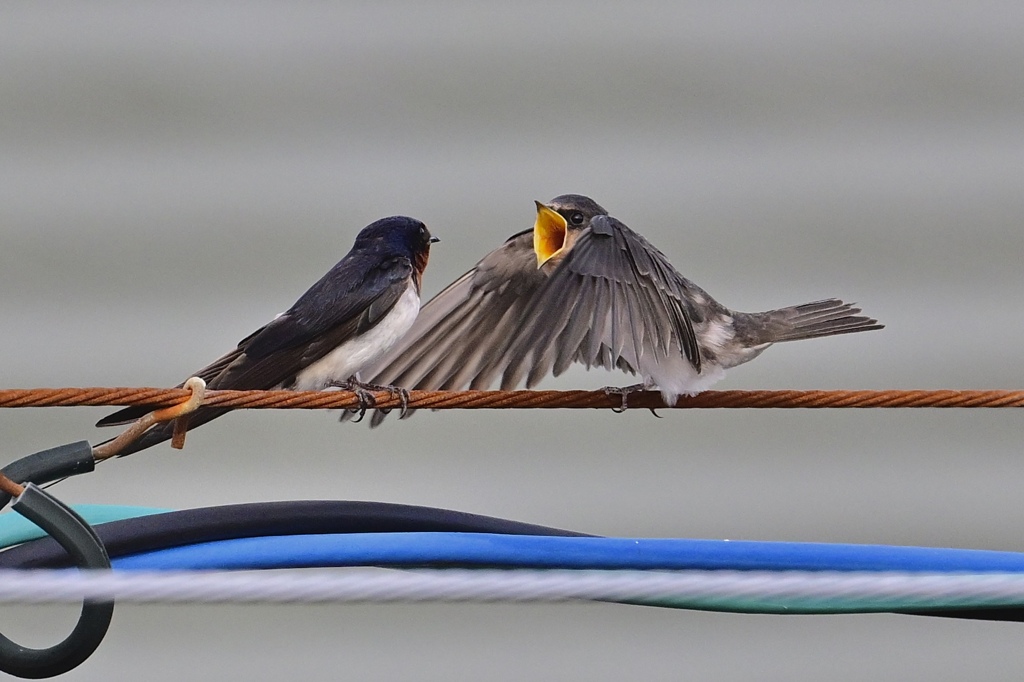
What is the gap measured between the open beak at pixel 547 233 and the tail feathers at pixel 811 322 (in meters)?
0.64

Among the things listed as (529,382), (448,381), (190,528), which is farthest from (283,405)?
(448,381)

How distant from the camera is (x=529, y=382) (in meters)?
2.71

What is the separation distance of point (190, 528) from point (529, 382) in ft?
4.14

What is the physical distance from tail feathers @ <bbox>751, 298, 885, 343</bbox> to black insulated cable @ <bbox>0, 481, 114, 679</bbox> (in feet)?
6.80

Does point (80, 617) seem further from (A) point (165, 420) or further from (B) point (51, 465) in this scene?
(A) point (165, 420)

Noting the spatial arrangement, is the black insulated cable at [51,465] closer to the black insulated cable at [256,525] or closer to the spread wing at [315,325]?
the black insulated cable at [256,525]

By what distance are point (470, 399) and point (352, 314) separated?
4.69 ft

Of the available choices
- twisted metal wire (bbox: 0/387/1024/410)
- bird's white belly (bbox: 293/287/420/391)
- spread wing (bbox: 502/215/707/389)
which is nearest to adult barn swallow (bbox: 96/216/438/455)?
bird's white belly (bbox: 293/287/420/391)

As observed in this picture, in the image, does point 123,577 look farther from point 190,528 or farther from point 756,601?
point 756,601

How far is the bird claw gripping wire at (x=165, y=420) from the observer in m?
1.70

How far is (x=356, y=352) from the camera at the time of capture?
126 inches

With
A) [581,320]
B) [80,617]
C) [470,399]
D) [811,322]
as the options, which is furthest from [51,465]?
[811,322]

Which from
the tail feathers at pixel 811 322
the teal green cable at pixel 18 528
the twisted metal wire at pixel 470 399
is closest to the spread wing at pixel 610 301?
the tail feathers at pixel 811 322

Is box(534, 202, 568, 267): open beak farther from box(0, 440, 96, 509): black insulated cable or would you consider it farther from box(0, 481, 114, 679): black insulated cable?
box(0, 481, 114, 679): black insulated cable
